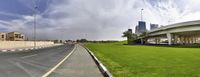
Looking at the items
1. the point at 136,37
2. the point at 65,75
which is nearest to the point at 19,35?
the point at 136,37

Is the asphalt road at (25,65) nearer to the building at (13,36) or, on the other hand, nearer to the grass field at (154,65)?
the grass field at (154,65)

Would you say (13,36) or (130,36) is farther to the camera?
(13,36)

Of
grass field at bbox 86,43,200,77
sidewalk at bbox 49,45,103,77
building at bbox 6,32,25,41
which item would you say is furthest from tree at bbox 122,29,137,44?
sidewalk at bbox 49,45,103,77

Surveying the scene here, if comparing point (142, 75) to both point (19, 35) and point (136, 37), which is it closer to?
point (136, 37)

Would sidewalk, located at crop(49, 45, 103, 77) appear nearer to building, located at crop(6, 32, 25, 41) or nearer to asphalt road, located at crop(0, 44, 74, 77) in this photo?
asphalt road, located at crop(0, 44, 74, 77)

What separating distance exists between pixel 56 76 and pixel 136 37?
152040 millimetres

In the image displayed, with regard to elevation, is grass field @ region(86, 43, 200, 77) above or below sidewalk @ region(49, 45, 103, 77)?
above

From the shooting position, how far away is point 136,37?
161 meters

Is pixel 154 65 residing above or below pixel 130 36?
below

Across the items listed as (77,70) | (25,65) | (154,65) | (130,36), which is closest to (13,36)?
(130,36)

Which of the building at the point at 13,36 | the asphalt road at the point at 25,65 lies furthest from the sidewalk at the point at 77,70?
the building at the point at 13,36

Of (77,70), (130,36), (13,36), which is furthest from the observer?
(13,36)

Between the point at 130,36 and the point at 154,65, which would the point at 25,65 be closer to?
the point at 154,65

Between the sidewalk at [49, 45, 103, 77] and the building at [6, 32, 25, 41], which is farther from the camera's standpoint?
the building at [6, 32, 25, 41]
